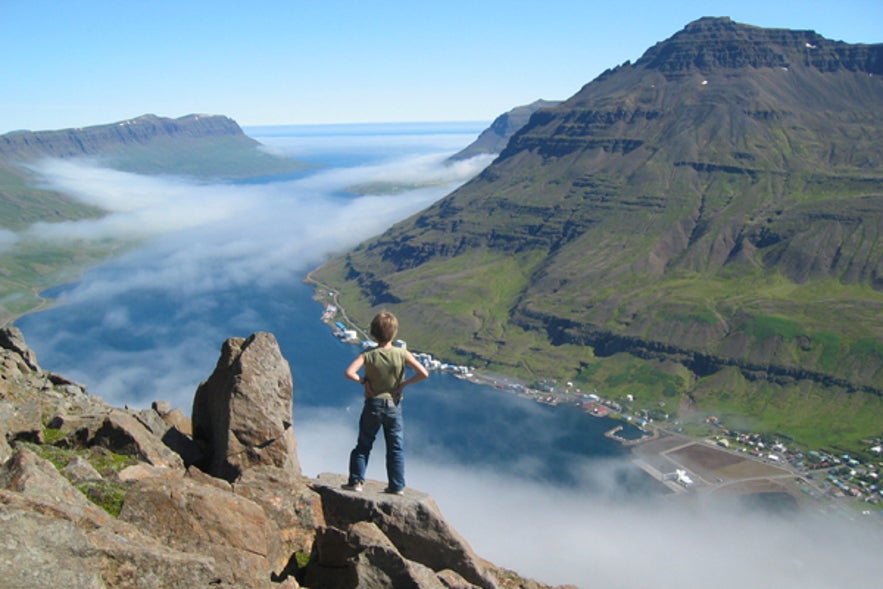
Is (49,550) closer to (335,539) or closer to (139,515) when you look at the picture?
(139,515)

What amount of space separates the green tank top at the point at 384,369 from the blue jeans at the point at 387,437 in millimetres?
339

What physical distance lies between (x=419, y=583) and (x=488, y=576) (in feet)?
15.0

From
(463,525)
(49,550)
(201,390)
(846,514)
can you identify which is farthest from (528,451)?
(49,550)

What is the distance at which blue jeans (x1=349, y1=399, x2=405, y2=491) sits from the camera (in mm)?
21375

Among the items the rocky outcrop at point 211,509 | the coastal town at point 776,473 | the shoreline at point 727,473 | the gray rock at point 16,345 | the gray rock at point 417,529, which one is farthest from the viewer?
the shoreline at point 727,473

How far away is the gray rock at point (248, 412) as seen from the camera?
25.4 metres

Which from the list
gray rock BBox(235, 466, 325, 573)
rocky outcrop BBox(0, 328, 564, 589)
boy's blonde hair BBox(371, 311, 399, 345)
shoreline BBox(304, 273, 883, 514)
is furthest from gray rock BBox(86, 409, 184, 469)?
shoreline BBox(304, 273, 883, 514)

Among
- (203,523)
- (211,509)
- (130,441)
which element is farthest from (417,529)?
(130,441)

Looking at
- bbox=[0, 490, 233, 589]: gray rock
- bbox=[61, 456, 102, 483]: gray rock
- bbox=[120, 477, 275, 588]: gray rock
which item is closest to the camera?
bbox=[0, 490, 233, 589]: gray rock

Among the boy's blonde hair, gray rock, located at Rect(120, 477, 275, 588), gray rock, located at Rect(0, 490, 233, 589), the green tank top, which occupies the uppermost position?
the boy's blonde hair

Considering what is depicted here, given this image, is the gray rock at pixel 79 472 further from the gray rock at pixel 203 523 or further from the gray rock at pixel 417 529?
the gray rock at pixel 417 529

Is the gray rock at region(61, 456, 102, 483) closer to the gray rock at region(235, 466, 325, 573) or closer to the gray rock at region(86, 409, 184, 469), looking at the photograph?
the gray rock at region(235, 466, 325, 573)

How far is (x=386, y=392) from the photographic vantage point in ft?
70.2

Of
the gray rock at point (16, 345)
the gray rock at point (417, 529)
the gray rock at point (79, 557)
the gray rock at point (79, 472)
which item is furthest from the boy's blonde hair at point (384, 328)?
the gray rock at point (16, 345)
